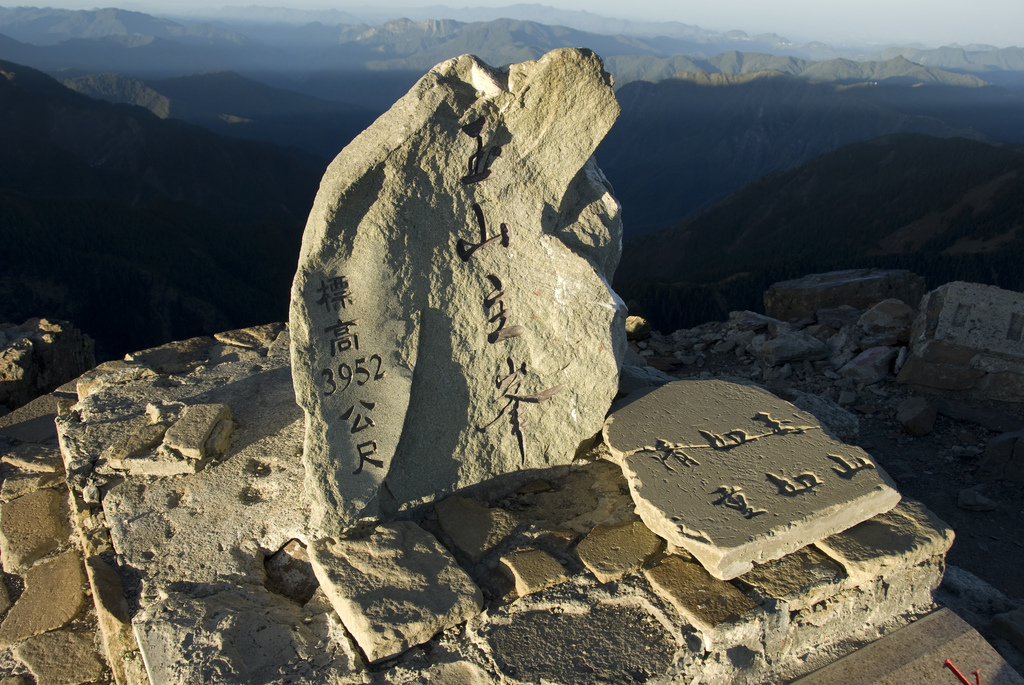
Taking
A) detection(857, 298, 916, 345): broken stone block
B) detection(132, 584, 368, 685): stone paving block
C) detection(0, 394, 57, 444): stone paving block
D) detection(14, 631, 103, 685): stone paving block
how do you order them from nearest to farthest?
detection(132, 584, 368, 685): stone paving block → detection(14, 631, 103, 685): stone paving block → detection(0, 394, 57, 444): stone paving block → detection(857, 298, 916, 345): broken stone block

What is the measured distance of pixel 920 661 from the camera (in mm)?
2629

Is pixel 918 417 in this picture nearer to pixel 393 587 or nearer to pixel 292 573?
pixel 393 587

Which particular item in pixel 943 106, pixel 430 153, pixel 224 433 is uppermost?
pixel 943 106

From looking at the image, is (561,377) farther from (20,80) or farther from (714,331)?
(20,80)

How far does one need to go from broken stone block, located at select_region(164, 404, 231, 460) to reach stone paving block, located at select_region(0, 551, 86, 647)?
73cm

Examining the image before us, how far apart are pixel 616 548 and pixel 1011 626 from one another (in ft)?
6.39

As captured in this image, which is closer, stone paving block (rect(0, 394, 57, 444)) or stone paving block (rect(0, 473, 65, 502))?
stone paving block (rect(0, 473, 65, 502))

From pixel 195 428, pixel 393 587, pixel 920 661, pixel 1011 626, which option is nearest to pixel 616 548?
pixel 393 587

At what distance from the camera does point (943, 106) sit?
348 feet

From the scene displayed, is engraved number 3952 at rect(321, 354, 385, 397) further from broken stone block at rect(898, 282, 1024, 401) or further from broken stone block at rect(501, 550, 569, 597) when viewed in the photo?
broken stone block at rect(898, 282, 1024, 401)

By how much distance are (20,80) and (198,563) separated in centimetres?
6342

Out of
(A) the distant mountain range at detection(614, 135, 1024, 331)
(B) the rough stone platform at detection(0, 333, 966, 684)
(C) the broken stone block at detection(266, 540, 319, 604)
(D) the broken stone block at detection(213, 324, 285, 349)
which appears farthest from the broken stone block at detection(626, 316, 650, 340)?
(A) the distant mountain range at detection(614, 135, 1024, 331)

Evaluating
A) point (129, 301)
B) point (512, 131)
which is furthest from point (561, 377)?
point (129, 301)

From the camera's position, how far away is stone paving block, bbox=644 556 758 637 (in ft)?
8.14
